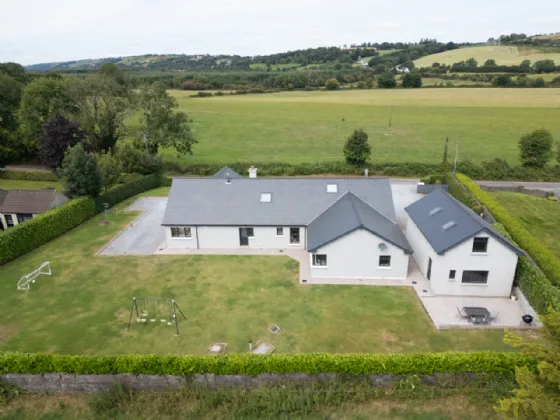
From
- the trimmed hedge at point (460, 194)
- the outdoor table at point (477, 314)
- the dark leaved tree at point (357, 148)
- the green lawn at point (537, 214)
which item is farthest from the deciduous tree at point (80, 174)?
the green lawn at point (537, 214)

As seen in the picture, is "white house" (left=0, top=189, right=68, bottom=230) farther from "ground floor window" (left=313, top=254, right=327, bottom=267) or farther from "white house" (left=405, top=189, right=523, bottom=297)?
"white house" (left=405, top=189, right=523, bottom=297)

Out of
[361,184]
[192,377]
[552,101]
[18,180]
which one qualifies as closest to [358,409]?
[192,377]

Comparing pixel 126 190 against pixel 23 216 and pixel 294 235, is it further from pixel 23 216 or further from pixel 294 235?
pixel 294 235

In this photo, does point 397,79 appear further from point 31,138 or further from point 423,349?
point 423,349

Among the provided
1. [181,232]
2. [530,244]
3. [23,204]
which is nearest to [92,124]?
[23,204]

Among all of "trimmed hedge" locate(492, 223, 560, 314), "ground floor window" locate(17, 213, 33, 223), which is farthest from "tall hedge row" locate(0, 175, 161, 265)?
"trimmed hedge" locate(492, 223, 560, 314)

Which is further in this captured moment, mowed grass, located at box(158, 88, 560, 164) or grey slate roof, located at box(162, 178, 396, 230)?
mowed grass, located at box(158, 88, 560, 164)

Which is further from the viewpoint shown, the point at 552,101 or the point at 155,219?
the point at 552,101
